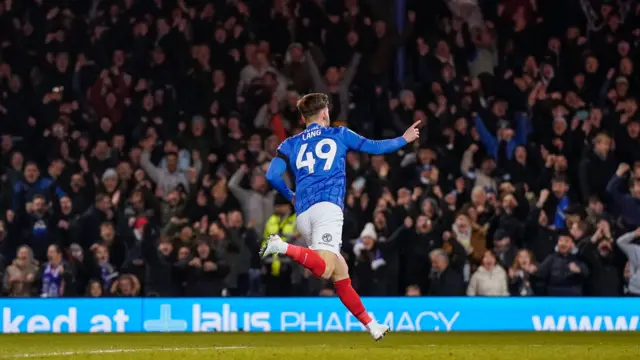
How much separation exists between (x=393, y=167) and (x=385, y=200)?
4.75 ft

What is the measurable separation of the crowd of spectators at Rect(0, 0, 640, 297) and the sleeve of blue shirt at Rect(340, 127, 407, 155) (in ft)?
21.8

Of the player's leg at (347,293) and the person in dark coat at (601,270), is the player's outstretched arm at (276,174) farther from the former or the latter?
the person in dark coat at (601,270)

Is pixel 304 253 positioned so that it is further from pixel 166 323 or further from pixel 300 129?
pixel 300 129

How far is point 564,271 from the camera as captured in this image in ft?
60.7

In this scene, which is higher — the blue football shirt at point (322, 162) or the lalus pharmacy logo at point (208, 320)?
the blue football shirt at point (322, 162)

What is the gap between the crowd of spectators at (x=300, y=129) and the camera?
61.7ft

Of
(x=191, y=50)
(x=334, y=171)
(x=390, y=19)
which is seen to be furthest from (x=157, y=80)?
(x=334, y=171)

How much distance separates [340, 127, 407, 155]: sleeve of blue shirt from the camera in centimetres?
1171

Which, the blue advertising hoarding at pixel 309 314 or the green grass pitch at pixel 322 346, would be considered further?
the blue advertising hoarding at pixel 309 314

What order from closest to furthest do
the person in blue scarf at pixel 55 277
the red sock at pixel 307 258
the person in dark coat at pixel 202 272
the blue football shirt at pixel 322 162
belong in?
the red sock at pixel 307 258
the blue football shirt at pixel 322 162
the person in blue scarf at pixel 55 277
the person in dark coat at pixel 202 272

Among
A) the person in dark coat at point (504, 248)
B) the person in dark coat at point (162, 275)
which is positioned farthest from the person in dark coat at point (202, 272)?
the person in dark coat at point (504, 248)

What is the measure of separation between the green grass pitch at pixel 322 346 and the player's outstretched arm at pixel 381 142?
1699 millimetres

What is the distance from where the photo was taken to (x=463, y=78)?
2330 centimetres

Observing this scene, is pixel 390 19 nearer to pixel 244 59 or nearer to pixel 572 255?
pixel 244 59
